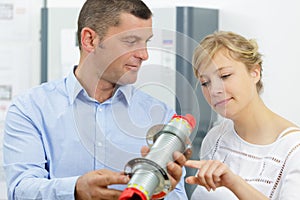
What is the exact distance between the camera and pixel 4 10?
261 cm

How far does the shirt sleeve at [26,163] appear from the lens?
3.67ft

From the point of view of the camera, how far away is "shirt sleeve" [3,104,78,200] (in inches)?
44.1

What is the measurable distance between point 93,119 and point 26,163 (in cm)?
32

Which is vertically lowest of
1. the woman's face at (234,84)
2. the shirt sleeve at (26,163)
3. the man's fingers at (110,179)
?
the shirt sleeve at (26,163)

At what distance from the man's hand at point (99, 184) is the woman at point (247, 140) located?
149mm

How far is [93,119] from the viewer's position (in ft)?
3.05

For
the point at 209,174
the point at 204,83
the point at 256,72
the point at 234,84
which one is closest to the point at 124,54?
the point at 204,83

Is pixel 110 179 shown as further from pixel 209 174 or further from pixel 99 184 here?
pixel 209 174

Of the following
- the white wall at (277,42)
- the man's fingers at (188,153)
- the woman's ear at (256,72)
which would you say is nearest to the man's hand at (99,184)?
the man's fingers at (188,153)

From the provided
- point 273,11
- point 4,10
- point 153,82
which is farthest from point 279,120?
point 4,10

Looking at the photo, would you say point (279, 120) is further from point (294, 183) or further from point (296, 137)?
point (294, 183)

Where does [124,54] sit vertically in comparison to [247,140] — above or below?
above

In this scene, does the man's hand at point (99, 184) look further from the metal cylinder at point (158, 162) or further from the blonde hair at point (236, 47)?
the blonde hair at point (236, 47)

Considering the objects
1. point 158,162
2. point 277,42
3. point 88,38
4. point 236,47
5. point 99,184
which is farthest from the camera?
point 277,42
